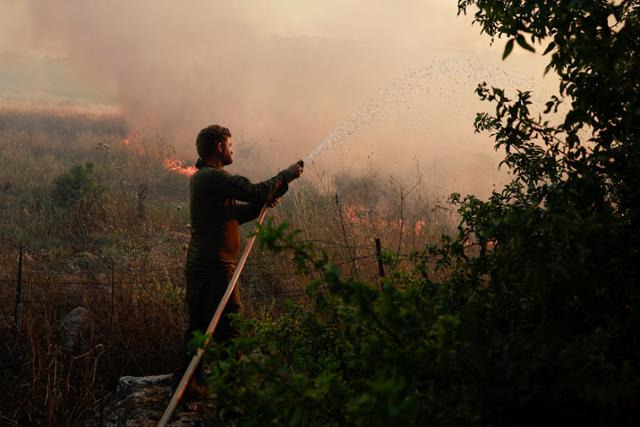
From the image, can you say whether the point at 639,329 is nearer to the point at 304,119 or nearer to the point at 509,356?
the point at 509,356

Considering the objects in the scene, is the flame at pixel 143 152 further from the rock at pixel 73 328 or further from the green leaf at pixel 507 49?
→ the green leaf at pixel 507 49

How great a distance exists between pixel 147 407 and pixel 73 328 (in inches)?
57.6

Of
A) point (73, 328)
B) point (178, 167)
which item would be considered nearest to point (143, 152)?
Answer: point (178, 167)

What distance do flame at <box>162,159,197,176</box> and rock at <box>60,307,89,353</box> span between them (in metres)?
9.26

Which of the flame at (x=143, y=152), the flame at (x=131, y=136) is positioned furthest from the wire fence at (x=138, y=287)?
the flame at (x=131, y=136)

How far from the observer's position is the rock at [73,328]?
18.2 feet

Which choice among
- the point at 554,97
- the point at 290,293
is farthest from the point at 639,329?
the point at 290,293

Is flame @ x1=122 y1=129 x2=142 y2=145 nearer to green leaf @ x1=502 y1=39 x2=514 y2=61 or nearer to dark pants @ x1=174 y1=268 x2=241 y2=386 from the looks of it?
dark pants @ x1=174 y1=268 x2=241 y2=386

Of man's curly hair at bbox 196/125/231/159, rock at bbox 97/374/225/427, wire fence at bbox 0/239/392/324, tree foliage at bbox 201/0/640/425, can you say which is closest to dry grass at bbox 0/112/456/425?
wire fence at bbox 0/239/392/324

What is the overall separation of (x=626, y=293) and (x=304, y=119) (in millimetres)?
18681

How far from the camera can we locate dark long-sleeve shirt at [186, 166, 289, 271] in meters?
4.65

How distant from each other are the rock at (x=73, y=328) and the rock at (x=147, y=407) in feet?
2.40

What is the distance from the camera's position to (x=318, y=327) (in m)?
2.91

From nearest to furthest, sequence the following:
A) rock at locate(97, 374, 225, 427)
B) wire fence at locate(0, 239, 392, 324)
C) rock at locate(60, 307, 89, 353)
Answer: rock at locate(97, 374, 225, 427) < rock at locate(60, 307, 89, 353) < wire fence at locate(0, 239, 392, 324)
